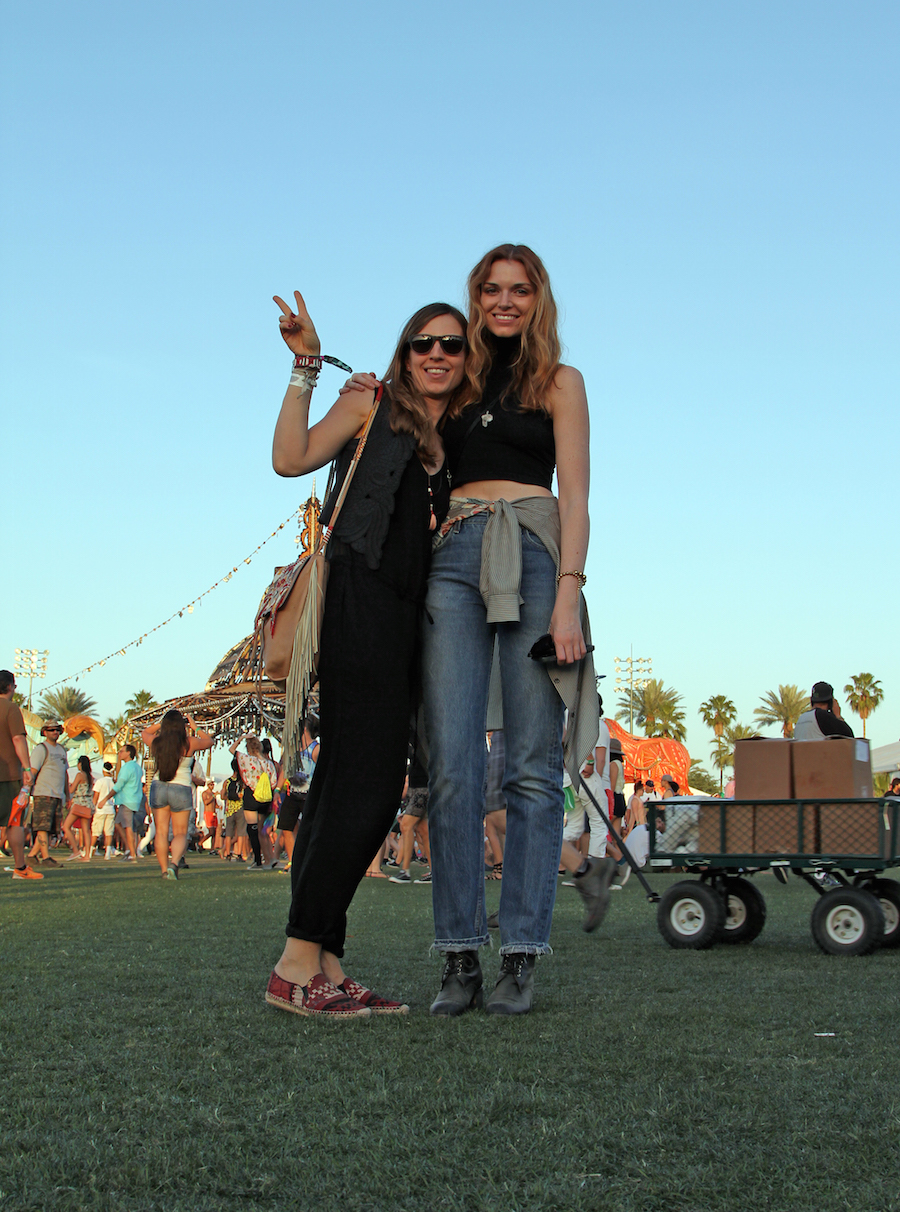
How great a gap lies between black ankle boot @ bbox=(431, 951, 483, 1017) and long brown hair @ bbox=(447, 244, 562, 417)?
65.5 inches

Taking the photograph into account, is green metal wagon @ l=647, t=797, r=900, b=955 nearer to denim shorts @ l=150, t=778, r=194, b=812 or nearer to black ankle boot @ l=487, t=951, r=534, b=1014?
black ankle boot @ l=487, t=951, r=534, b=1014

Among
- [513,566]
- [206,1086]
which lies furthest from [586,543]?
[206,1086]

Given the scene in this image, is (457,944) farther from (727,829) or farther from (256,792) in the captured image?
(256,792)

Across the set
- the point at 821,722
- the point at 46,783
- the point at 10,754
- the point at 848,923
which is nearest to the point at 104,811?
the point at 46,783

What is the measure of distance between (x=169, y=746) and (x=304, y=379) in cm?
1017

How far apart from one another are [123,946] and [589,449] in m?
3.24

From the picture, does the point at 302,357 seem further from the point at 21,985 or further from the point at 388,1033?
the point at 21,985

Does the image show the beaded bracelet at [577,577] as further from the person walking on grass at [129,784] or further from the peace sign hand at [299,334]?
the person walking on grass at [129,784]

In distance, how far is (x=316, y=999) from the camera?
120 inches

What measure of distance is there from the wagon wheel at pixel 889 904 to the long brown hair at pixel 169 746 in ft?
27.5

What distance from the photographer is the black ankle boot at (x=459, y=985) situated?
10.3 feet

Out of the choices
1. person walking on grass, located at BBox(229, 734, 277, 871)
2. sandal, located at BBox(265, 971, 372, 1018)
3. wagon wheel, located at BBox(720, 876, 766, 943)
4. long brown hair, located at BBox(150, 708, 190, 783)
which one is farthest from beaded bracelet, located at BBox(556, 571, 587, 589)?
person walking on grass, located at BBox(229, 734, 277, 871)

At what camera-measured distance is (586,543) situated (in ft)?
11.4

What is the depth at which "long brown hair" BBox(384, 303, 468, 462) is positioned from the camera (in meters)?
3.39
